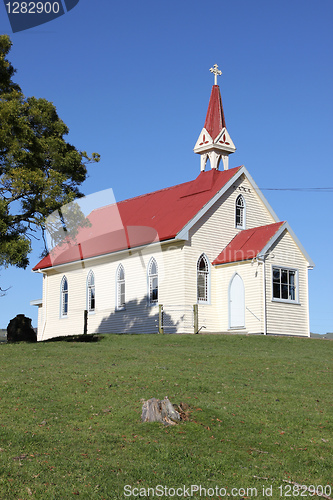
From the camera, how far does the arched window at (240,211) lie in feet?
112

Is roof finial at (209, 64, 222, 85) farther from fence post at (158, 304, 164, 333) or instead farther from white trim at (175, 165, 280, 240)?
fence post at (158, 304, 164, 333)

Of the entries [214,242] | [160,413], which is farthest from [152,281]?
[160,413]

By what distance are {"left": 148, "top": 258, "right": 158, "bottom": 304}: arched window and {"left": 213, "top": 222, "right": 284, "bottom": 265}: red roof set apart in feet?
10.3

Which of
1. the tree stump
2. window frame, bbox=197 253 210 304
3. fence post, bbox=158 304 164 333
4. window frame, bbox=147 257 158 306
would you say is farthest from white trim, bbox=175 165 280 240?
the tree stump

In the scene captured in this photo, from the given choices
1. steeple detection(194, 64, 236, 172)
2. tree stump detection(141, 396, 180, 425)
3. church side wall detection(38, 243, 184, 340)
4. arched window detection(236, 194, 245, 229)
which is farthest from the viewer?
steeple detection(194, 64, 236, 172)

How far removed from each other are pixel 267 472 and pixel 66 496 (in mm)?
3270

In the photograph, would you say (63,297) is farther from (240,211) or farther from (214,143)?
(214,143)

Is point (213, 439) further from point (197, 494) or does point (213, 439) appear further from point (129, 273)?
point (129, 273)

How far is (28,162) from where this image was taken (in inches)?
1024

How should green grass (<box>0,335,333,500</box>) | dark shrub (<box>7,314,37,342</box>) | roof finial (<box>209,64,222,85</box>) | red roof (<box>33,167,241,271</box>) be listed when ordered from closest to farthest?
green grass (<box>0,335,333,500</box>) → red roof (<box>33,167,241,271</box>) → dark shrub (<box>7,314,37,342</box>) → roof finial (<box>209,64,222,85</box>)

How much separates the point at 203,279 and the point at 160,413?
1956 centimetres

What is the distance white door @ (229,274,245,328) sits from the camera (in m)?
30.8

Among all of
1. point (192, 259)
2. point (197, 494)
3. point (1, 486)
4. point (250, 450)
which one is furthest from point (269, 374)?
point (192, 259)

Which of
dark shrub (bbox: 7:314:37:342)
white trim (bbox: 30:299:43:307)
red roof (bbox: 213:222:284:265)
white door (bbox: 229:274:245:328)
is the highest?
red roof (bbox: 213:222:284:265)
